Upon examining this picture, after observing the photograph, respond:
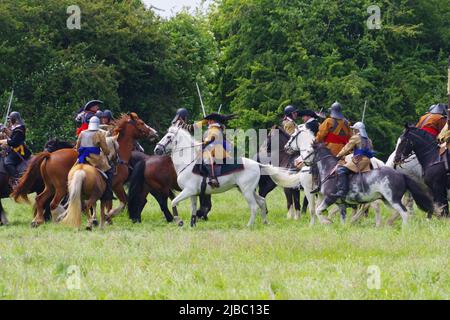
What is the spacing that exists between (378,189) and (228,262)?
17.8 feet

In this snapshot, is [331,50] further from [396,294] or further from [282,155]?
[396,294]

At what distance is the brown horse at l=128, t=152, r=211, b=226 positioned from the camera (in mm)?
20609

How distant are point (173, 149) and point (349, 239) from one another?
17.2 ft

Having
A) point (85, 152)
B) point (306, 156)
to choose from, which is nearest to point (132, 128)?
point (85, 152)

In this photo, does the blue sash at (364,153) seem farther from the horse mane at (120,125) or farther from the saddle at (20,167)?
the saddle at (20,167)

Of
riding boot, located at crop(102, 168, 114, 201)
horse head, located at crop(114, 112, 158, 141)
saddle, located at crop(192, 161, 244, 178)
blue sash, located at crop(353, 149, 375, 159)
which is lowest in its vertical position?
riding boot, located at crop(102, 168, 114, 201)

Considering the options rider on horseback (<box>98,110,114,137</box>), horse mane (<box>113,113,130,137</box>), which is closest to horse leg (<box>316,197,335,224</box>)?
horse mane (<box>113,113,130,137</box>)

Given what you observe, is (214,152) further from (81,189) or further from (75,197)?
(75,197)

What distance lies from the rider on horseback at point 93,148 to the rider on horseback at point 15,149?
2.07 metres

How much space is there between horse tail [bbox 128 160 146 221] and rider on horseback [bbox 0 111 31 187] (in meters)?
2.05

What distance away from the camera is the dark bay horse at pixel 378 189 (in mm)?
17688

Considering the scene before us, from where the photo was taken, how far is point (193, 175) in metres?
18.9

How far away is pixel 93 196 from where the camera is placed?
18.1 metres

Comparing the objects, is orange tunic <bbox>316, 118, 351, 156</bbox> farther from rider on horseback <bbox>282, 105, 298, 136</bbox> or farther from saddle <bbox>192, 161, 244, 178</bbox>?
rider on horseback <bbox>282, 105, 298, 136</bbox>
